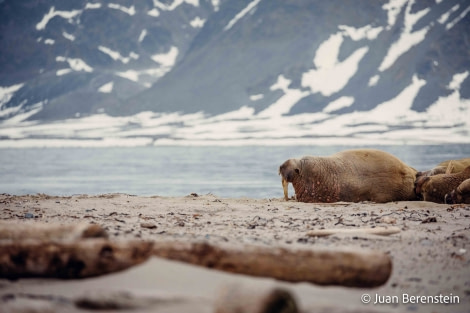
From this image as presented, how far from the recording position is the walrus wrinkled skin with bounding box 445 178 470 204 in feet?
40.3

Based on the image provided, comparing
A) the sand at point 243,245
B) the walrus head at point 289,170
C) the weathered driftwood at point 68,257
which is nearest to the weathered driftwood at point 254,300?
the sand at point 243,245

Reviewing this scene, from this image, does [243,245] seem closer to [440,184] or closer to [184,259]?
[184,259]

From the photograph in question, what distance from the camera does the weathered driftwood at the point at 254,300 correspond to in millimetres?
3959

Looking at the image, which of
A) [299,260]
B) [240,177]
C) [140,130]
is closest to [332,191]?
[299,260]

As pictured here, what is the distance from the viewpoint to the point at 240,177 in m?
33.0

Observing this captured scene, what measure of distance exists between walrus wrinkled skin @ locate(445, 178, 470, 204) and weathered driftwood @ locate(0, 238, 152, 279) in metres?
8.56

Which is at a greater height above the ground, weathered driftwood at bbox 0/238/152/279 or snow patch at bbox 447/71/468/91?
snow patch at bbox 447/71/468/91

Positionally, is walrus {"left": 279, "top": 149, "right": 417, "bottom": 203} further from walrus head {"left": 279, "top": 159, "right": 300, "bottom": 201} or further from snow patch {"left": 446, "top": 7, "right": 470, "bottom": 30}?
snow patch {"left": 446, "top": 7, "right": 470, "bottom": 30}

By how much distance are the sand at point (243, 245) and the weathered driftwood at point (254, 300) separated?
0.07 metres

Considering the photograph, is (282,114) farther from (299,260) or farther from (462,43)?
(299,260)

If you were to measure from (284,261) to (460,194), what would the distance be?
8100 mm

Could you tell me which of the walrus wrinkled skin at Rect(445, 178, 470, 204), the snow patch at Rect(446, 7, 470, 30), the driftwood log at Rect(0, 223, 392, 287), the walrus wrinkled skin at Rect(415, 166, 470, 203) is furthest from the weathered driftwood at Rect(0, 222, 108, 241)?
the snow patch at Rect(446, 7, 470, 30)

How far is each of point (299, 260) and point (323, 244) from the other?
1.93 meters
